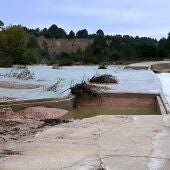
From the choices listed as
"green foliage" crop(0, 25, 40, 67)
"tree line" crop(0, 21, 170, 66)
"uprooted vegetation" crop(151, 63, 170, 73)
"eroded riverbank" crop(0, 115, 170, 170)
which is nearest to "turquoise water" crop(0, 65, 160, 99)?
"eroded riverbank" crop(0, 115, 170, 170)

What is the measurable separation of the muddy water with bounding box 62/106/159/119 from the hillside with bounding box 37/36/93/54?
161 meters

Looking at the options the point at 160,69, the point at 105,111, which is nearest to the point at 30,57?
the point at 160,69

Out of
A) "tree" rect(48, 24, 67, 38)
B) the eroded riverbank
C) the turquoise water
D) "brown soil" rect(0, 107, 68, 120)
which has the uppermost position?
"tree" rect(48, 24, 67, 38)

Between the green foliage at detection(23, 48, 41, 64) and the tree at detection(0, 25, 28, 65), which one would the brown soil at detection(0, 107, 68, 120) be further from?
the green foliage at detection(23, 48, 41, 64)

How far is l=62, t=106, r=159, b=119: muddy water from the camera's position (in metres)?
20.5

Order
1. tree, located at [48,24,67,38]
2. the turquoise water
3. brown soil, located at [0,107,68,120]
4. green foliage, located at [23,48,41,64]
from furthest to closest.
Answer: tree, located at [48,24,67,38]
green foliage, located at [23,48,41,64]
the turquoise water
brown soil, located at [0,107,68,120]

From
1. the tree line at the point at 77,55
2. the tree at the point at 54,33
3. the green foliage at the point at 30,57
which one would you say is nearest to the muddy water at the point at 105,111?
the tree line at the point at 77,55

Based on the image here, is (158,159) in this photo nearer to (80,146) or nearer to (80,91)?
(80,146)

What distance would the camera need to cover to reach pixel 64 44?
19450 centimetres

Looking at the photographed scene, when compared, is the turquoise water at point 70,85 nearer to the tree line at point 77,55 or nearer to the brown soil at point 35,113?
the brown soil at point 35,113

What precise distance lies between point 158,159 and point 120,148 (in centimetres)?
120

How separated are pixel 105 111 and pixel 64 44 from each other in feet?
571

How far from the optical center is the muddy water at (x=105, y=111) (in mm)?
20484

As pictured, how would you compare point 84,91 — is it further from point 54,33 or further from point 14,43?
point 54,33
